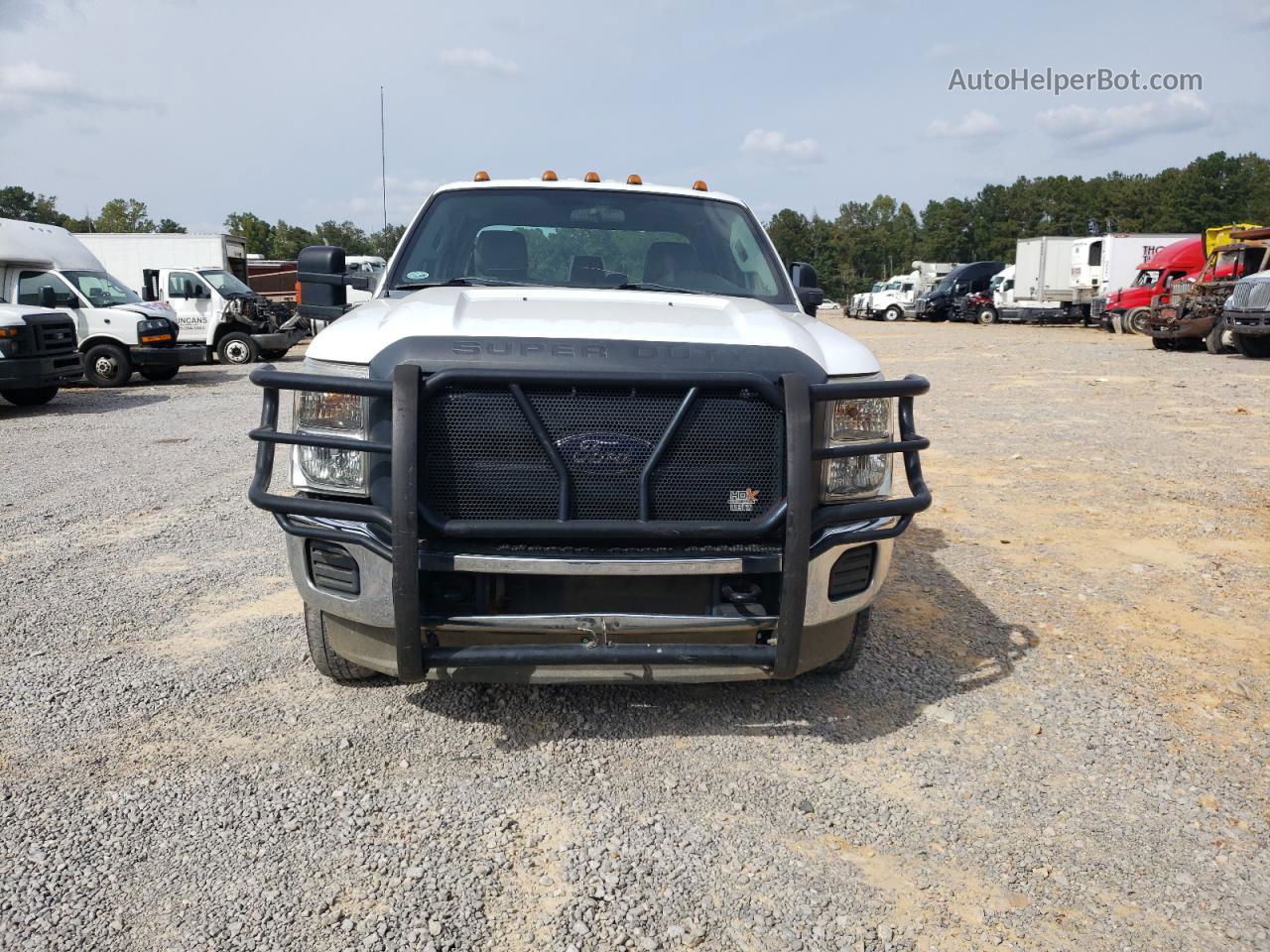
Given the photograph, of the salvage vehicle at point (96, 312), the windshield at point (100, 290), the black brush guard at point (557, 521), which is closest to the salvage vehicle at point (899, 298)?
the windshield at point (100, 290)

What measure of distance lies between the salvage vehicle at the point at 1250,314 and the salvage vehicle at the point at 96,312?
1839 cm

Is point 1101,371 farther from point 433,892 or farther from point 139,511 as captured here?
point 433,892

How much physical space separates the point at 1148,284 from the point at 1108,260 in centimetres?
558

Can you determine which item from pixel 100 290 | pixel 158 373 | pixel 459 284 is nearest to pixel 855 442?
pixel 459 284

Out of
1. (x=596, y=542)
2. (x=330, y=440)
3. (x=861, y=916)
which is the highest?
(x=330, y=440)

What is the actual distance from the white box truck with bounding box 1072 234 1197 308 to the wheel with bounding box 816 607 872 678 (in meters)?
32.5

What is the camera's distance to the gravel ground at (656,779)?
242cm

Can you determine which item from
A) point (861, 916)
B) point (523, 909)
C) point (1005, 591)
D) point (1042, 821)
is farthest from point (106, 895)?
point (1005, 591)

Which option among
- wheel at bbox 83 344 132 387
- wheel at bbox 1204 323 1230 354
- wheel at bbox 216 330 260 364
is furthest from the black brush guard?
wheel at bbox 1204 323 1230 354

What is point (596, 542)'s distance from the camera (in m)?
2.93

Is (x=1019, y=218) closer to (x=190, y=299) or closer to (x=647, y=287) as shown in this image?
(x=190, y=299)

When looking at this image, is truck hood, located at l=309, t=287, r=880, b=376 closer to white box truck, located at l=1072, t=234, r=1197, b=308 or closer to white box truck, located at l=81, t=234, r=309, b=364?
white box truck, located at l=81, t=234, r=309, b=364

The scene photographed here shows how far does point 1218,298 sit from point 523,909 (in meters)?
22.4

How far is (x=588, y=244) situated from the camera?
4.49m
